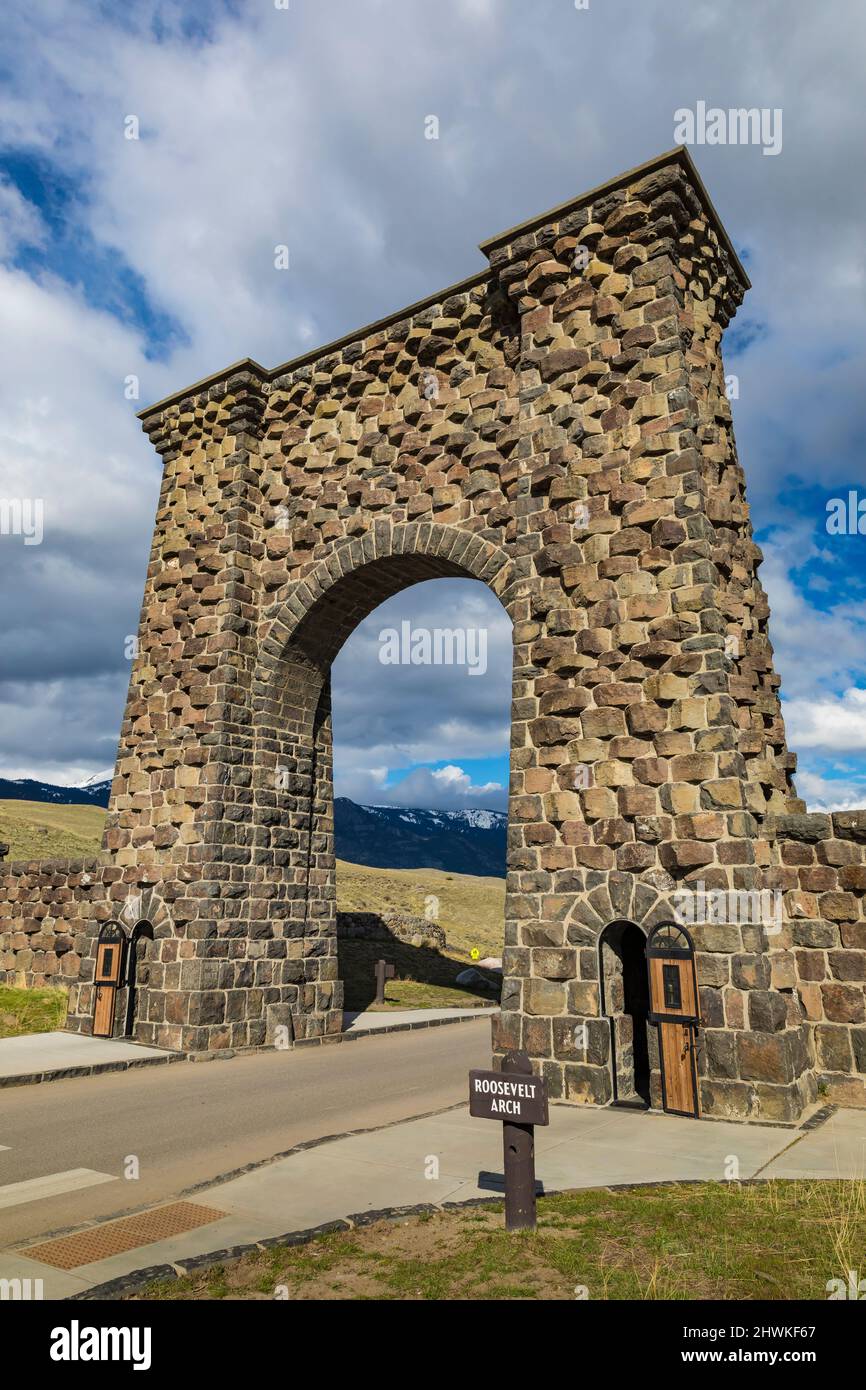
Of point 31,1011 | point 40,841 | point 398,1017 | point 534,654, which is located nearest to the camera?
point 534,654

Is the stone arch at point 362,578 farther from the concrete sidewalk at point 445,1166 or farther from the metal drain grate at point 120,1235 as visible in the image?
the metal drain grate at point 120,1235

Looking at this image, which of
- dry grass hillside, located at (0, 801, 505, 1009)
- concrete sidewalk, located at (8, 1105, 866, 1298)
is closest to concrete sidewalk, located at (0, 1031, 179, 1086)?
concrete sidewalk, located at (8, 1105, 866, 1298)

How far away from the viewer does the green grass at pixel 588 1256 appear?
14.5 feet

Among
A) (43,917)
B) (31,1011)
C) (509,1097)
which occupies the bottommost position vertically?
(31,1011)

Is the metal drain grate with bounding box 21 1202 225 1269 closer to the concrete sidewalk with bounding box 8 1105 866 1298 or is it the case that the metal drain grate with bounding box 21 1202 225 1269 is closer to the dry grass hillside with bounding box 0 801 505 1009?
the concrete sidewalk with bounding box 8 1105 866 1298

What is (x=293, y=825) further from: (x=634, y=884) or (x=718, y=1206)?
(x=718, y=1206)

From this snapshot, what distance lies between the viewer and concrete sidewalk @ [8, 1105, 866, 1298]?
17.4ft

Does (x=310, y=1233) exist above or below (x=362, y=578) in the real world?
below

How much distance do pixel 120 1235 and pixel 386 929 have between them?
73.7 feet

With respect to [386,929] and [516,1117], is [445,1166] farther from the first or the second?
[386,929]

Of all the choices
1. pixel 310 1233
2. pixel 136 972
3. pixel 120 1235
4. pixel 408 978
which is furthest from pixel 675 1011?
pixel 408 978

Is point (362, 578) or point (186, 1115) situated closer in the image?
point (186, 1115)

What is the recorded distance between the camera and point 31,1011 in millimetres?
15875
